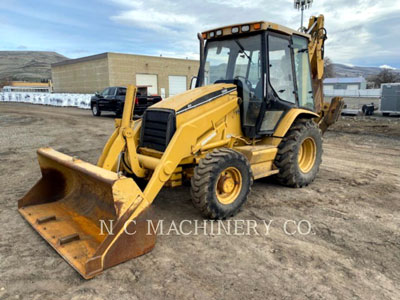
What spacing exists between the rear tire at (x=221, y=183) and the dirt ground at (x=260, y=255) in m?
0.30

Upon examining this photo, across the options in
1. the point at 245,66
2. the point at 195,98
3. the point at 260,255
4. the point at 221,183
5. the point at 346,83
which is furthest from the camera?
the point at 346,83

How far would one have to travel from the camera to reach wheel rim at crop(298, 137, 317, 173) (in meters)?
5.83

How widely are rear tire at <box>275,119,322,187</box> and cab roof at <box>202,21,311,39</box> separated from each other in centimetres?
161

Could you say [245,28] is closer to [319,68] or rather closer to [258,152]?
[258,152]

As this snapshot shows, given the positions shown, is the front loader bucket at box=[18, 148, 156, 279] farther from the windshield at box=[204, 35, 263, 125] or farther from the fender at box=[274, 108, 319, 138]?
the fender at box=[274, 108, 319, 138]

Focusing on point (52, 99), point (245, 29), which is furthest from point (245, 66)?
point (52, 99)

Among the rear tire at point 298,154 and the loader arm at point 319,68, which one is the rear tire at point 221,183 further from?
the loader arm at point 319,68

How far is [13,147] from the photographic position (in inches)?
355

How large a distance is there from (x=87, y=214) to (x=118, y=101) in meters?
13.4

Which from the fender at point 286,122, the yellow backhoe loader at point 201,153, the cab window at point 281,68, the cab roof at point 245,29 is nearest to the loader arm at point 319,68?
the yellow backhoe loader at point 201,153

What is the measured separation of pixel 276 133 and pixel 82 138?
7489mm

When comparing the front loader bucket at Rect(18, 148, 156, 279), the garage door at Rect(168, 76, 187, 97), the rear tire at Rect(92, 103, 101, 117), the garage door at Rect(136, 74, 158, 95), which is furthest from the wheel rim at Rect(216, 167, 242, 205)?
the garage door at Rect(168, 76, 187, 97)

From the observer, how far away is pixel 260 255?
3408 millimetres

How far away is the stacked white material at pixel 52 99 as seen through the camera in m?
24.3
